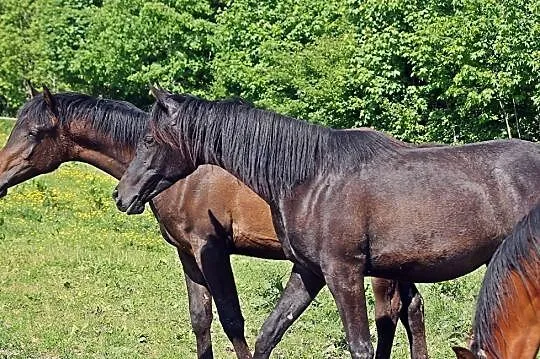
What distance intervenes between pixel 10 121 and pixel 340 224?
123 ft

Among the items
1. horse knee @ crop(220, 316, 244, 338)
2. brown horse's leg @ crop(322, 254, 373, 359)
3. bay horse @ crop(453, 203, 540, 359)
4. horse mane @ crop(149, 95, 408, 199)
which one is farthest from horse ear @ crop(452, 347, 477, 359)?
horse knee @ crop(220, 316, 244, 338)

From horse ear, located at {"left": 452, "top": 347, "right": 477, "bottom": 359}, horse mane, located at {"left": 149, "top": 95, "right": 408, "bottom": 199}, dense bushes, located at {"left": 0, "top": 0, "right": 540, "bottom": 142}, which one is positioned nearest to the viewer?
horse ear, located at {"left": 452, "top": 347, "right": 477, "bottom": 359}

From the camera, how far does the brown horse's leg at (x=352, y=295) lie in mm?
5566

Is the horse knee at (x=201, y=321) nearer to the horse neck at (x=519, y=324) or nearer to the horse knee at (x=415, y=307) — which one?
the horse knee at (x=415, y=307)

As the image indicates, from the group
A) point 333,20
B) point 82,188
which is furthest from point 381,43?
point 82,188

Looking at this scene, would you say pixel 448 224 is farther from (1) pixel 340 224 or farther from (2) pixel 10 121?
(2) pixel 10 121

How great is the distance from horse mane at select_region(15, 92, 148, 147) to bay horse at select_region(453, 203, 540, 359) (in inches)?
137

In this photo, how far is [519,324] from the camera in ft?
12.5

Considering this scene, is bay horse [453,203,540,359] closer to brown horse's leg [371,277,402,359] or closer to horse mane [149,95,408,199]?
horse mane [149,95,408,199]

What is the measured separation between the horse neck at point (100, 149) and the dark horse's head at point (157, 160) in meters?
0.75

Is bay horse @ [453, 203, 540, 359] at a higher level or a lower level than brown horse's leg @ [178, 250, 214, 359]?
higher

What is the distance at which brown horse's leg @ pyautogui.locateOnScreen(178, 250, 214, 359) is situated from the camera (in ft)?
22.8

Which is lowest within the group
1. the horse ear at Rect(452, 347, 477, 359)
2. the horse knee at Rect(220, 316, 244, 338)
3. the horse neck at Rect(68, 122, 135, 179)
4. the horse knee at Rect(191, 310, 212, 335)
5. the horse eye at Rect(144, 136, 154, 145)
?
the horse knee at Rect(191, 310, 212, 335)

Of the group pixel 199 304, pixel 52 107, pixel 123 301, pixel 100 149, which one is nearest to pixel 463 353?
pixel 199 304
